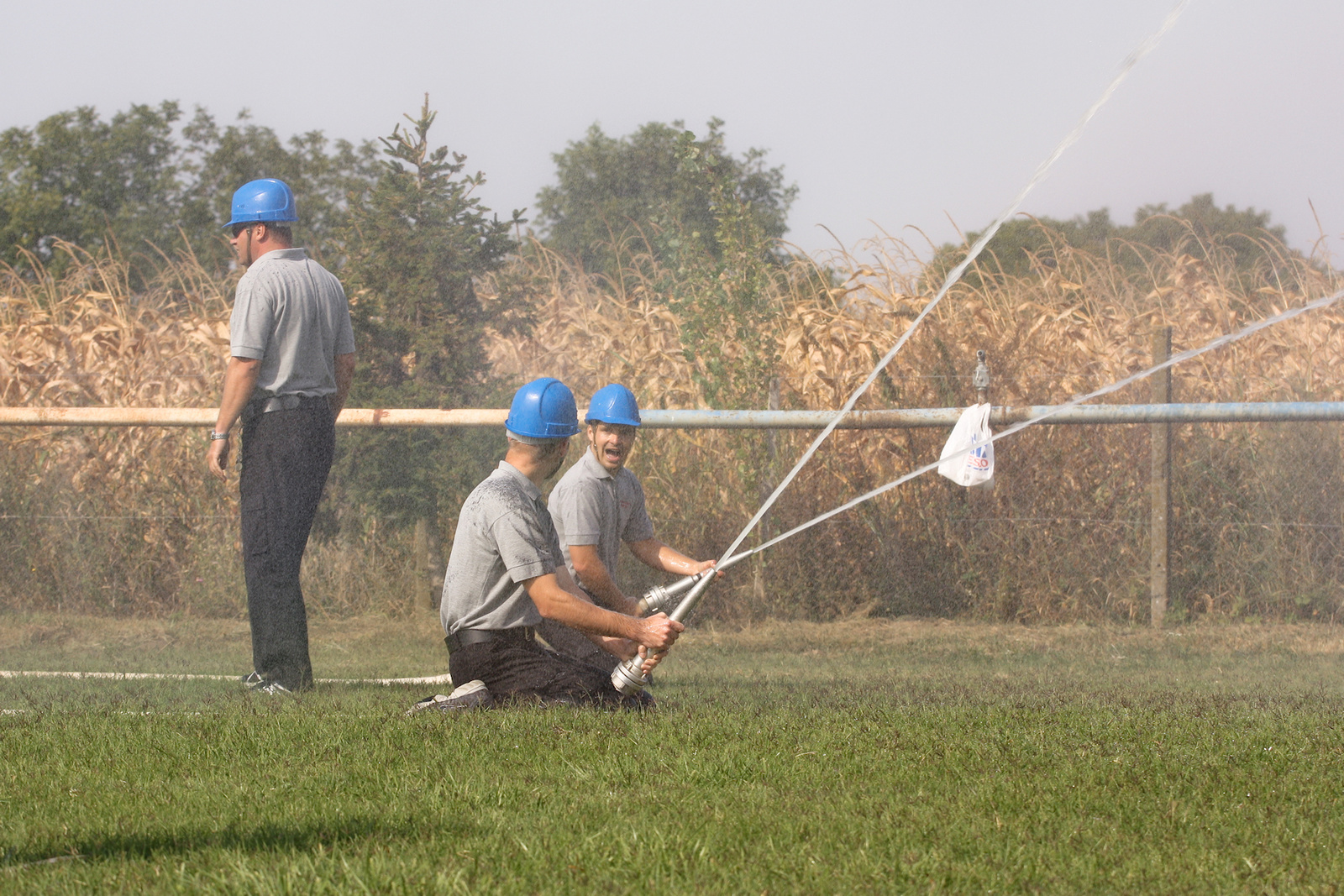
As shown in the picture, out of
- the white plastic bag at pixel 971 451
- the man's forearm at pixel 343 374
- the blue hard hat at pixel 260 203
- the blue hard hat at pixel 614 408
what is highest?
the blue hard hat at pixel 260 203

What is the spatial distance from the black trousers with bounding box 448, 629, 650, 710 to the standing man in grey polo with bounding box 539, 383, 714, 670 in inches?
29.9

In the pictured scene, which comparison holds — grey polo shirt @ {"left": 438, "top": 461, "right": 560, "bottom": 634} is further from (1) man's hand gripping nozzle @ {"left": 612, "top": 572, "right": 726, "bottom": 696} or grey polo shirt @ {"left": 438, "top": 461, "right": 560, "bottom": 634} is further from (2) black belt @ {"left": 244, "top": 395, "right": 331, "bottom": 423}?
(2) black belt @ {"left": 244, "top": 395, "right": 331, "bottom": 423}

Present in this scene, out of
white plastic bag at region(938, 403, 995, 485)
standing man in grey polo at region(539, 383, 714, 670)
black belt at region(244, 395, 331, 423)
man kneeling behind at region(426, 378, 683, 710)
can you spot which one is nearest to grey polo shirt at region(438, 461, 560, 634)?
man kneeling behind at region(426, 378, 683, 710)

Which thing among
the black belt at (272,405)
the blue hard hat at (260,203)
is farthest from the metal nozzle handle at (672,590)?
the blue hard hat at (260,203)

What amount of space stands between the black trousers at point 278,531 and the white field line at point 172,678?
0.38m

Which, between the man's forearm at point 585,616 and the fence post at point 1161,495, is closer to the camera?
the man's forearm at point 585,616

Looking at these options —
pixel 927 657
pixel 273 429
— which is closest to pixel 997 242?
pixel 927 657

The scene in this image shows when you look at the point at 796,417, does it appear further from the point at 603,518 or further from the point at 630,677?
the point at 630,677

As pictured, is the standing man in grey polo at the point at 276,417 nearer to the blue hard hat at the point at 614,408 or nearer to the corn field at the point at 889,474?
the blue hard hat at the point at 614,408

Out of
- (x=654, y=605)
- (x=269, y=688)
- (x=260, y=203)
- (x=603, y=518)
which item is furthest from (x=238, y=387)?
(x=654, y=605)

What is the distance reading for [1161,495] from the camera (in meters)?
8.68

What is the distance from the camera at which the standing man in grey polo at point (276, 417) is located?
600 cm

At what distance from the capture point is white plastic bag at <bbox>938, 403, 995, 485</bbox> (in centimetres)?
807

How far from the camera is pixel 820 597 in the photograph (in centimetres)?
909
